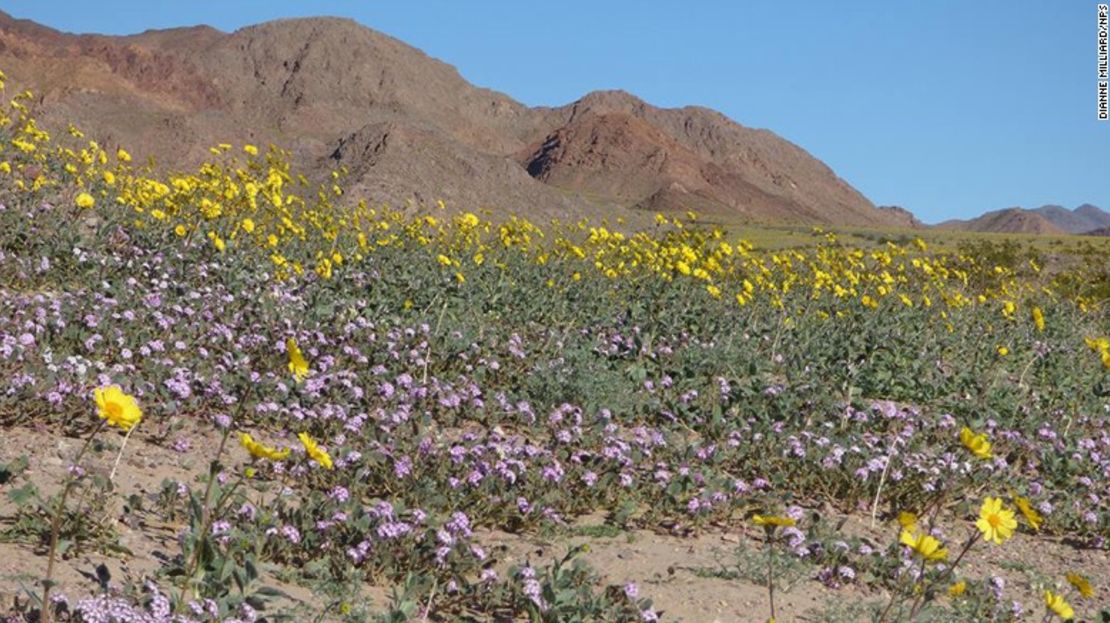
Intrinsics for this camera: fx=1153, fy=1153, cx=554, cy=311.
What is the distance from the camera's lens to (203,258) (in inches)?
380

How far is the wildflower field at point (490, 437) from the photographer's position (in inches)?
164

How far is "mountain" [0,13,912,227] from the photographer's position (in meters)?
37.4

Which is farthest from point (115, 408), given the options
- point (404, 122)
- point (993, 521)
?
point (404, 122)

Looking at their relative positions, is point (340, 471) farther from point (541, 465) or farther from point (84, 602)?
point (84, 602)

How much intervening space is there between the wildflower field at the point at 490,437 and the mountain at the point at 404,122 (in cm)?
2485

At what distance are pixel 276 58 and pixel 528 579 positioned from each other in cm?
14012

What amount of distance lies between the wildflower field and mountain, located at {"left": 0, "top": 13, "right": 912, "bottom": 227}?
24853 mm

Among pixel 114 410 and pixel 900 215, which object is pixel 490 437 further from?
pixel 900 215

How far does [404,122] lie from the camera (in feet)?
364

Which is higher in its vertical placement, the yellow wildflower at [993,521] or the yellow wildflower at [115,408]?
the yellow wildflower at [115,408]

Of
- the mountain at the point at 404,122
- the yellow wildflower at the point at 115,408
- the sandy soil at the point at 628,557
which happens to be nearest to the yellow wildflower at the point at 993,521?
the sandy soil at the point at 628,557

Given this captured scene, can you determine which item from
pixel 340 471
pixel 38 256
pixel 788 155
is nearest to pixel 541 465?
pixel 340 471

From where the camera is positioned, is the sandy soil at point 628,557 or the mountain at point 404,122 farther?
the mountain at point 404,122

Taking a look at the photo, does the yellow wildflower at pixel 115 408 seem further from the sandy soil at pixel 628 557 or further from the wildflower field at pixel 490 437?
the sandy soil at pixel 628 557
